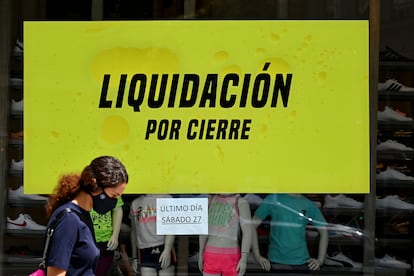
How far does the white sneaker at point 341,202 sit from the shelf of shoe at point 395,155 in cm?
42

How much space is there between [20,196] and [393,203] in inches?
124

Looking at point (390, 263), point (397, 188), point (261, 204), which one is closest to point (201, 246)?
point (261, 204)

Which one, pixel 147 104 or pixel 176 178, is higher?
pixel 147 104

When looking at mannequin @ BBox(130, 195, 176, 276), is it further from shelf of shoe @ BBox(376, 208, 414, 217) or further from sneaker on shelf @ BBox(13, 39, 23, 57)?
shelf of shoe @ BBox(376, 208, 414, 217)

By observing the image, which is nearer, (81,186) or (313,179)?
(81,186)

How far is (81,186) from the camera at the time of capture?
3.66 metres

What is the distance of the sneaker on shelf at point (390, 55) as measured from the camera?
5672mm

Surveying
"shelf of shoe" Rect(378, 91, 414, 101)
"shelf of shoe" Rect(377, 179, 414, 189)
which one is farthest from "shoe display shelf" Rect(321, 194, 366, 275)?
"shelf of shoe" Rect(378, 91, 414, 101)

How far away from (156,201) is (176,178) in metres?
0.27

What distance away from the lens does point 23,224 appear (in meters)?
5.75

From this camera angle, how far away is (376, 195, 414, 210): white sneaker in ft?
18.9

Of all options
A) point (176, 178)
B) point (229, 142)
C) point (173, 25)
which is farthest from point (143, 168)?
point (173, 25)

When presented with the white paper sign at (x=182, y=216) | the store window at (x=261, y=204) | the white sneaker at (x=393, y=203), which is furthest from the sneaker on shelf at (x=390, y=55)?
the white paper sign at (x=182, y=216)

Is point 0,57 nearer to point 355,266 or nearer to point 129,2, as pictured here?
point 129,2
